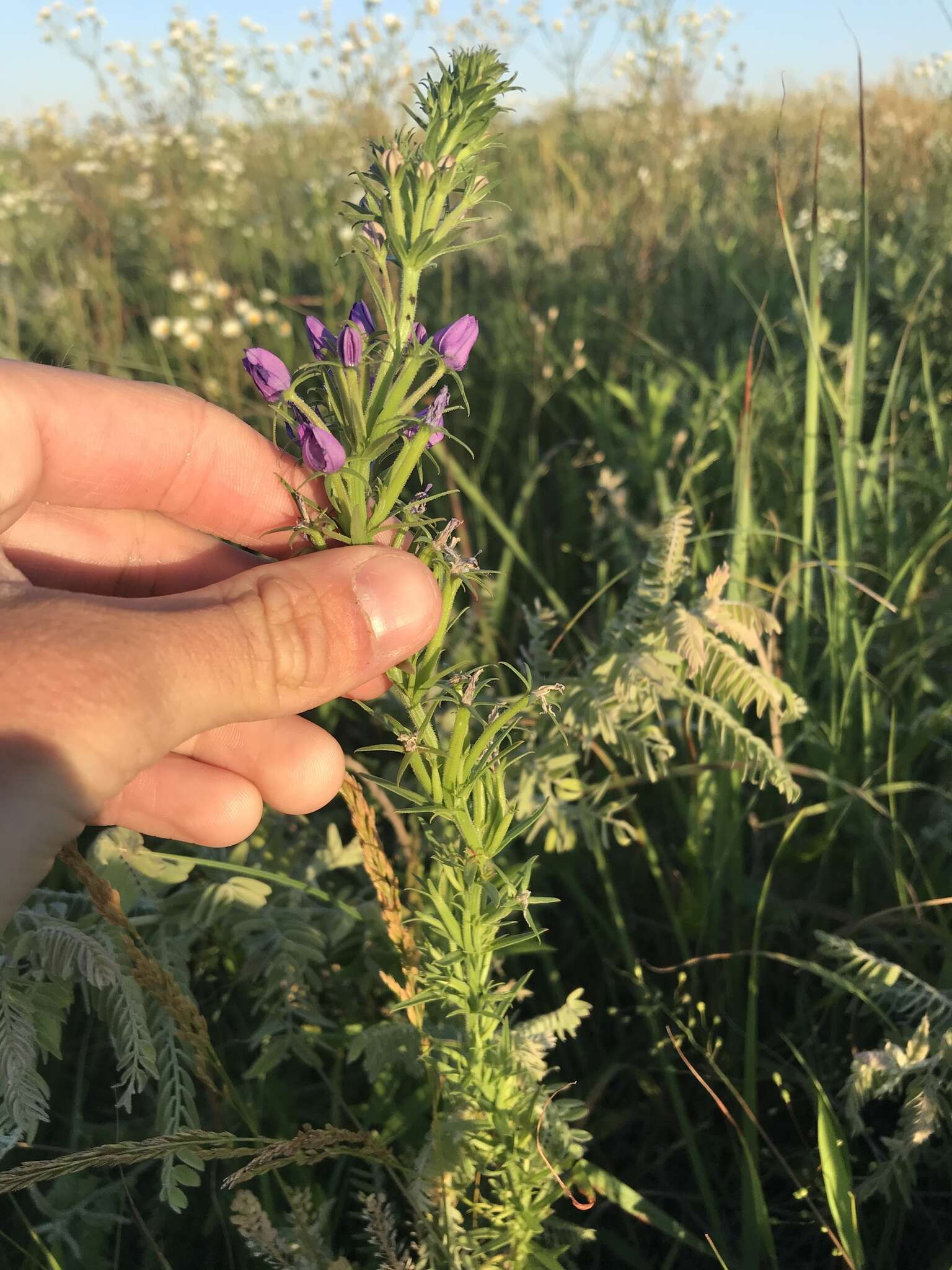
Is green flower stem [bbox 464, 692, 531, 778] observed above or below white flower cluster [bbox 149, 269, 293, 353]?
below

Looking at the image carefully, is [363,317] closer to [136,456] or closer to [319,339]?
[319,339]

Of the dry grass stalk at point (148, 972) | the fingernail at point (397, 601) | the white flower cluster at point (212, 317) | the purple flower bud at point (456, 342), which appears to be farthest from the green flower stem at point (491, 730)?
the white flower cluster at point (212, 317)

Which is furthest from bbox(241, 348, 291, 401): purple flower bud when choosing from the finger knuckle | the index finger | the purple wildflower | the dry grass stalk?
the dry grass stalk

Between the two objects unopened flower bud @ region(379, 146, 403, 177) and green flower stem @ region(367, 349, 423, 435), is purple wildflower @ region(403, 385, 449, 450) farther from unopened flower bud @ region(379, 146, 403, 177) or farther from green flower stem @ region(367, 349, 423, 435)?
unopened flower bud @ region(379, 146, 403, 177)

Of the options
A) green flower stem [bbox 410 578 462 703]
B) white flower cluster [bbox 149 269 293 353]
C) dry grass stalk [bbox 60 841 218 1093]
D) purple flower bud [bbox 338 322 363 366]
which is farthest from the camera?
white flower cluster [bbox 149 269 293 353]

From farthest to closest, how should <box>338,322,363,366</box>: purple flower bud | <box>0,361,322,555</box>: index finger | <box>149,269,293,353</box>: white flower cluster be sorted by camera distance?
<box>149,269,293,353</box>: white flower cluster < <box>0,361,322,555</box>: index finger < <box>338,322,363,366</box>: purple flower bud

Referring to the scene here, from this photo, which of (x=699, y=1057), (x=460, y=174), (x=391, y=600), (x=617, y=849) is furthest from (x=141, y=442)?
(x=699, y=1057)

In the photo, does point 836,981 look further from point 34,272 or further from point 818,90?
point 818,90

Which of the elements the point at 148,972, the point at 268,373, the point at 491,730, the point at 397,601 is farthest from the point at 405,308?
the point at 148,972
